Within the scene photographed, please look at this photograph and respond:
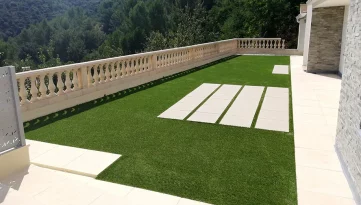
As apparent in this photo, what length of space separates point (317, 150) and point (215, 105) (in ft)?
8.77

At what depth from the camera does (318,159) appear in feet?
12.2

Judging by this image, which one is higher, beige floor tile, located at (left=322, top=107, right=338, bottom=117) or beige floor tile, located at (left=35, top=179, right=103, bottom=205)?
beige floor tile, located at (left=35, top=179, right=103, bottom=205)

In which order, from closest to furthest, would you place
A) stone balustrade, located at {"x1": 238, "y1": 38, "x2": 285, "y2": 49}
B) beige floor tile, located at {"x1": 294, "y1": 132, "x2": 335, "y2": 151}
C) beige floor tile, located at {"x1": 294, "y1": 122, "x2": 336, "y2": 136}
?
beige floor tile, located at {"x1": 294, "y1": 132, "x2": 335, "y2": 151} < beige floor tile, located at {"x1": 294, "y1": 122, "x2": 336, "y2": 136} < stone balustrade, located at {"x1": 238, "y1": 38, "x2": 285, "y2": 49}

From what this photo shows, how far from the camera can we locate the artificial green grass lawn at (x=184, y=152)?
309 cm

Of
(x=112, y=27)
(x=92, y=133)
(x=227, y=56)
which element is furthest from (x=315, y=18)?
(x=112, y=27)

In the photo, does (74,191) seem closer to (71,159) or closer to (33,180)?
(33,180)

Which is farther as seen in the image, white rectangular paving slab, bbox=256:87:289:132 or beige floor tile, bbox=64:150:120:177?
white rectangular paving slab, bbox=256:87:289:132

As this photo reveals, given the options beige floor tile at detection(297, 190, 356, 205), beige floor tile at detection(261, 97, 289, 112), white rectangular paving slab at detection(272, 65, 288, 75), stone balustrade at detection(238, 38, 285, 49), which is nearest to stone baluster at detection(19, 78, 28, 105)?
beige floor tile at detection(261, 97, 289, 112)

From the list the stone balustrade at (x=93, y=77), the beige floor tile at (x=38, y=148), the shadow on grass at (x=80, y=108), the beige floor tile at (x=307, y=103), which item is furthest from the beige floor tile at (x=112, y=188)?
the beige floor tile at (x=307, y=103)

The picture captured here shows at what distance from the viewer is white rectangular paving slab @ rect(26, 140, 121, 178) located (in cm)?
354

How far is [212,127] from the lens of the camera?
196 inches

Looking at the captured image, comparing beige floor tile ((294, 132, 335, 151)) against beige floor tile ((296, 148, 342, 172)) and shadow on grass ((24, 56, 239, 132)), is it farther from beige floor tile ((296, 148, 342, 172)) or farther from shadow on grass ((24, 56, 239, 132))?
shadow on grass ((24, 56, 239, 132))

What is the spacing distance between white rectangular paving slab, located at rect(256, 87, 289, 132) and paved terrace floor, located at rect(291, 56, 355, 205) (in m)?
0.19

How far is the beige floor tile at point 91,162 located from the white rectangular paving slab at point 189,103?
1.86 m
